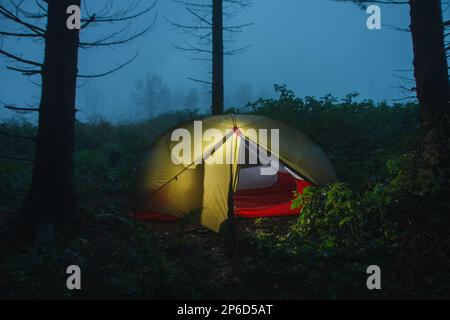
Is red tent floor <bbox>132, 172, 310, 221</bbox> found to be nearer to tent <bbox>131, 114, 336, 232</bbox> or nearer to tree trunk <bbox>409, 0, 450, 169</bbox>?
tent <bbox>131, 114, 336, 232</bbox>

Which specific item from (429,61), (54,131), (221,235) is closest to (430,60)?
(429,61)

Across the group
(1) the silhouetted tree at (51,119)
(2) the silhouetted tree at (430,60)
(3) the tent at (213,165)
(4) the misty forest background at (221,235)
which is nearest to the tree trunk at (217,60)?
(3) the tent at (213,165)

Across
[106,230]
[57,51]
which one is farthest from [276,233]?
[57,51]

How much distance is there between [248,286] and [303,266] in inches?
26.7

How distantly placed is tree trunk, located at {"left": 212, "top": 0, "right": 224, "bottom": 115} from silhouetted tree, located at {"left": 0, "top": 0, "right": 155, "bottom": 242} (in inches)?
228

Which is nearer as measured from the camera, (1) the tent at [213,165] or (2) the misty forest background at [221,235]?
(2) the misty forest background at [221,235]

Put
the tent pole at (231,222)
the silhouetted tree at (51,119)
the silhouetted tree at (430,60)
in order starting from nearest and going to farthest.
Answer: the silhouetted tree at (51,119) < the silhouetted tree at (430,60) < the tent pole at (231,222)

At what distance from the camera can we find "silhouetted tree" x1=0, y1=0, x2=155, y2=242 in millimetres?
4730

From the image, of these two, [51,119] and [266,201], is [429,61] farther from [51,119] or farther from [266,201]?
[51,119]

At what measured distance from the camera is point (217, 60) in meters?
10.9

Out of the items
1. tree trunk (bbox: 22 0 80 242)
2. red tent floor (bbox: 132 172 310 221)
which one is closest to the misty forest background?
tree trunk (bbox: 22 0 80 242)

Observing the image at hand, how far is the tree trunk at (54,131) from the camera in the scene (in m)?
4.77

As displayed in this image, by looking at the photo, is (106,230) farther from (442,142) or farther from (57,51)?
(442,142)

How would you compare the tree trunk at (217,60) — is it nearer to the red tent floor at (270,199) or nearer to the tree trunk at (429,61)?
the red tent floor at (270,199)
